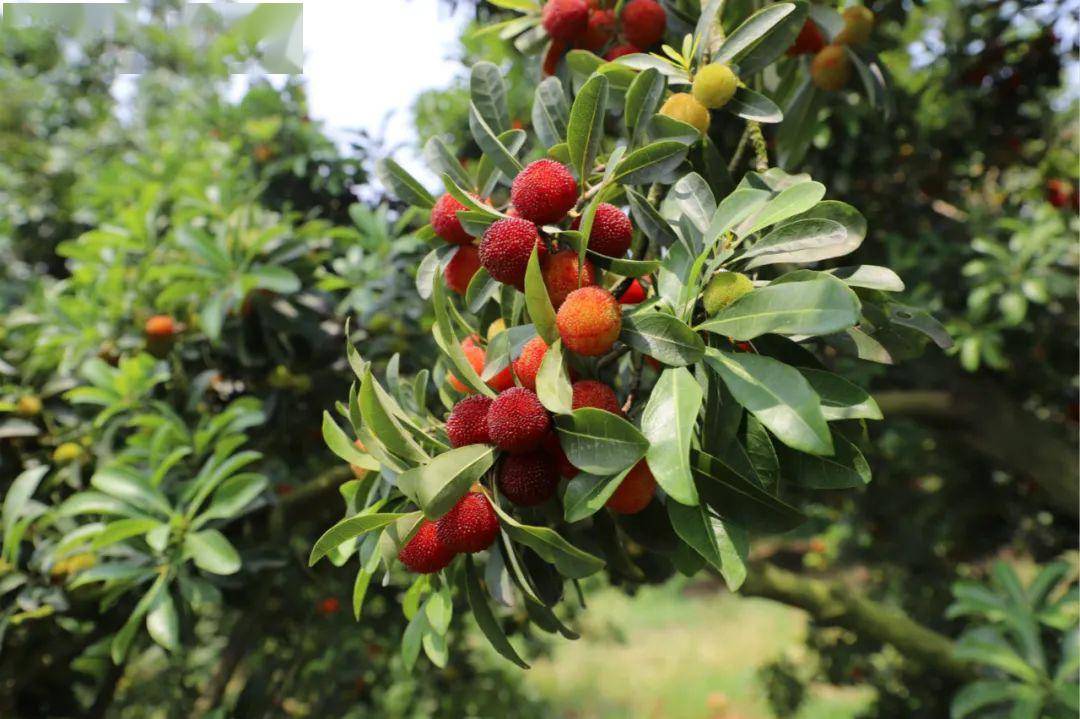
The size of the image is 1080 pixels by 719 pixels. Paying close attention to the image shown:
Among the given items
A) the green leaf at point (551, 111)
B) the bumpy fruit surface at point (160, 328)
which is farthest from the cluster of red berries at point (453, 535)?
the bumpy fruit surface at point (160, 328)

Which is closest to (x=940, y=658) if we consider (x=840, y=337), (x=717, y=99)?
A: (x=840, y=337)

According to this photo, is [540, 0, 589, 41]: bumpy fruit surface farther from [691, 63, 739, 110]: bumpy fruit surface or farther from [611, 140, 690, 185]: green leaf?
[611, 140, 690, 185]: green leaf

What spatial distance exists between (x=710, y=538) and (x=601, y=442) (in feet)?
0.42

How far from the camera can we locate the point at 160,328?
157 centimetres

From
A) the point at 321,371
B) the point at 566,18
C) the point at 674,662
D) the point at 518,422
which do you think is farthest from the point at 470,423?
the point at 674,662

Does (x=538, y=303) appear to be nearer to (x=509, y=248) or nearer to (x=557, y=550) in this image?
(x=509, y=248)

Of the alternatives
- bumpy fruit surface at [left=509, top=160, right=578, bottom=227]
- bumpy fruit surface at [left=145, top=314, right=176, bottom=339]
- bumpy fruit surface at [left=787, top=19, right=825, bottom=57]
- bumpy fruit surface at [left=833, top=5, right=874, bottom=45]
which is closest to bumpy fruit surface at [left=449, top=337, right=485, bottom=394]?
bumpy fruit surface at [left=509, top=160, right=578, bottom=227]

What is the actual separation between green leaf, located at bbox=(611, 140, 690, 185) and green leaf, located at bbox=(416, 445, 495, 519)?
1.00ft

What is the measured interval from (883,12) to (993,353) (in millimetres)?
905

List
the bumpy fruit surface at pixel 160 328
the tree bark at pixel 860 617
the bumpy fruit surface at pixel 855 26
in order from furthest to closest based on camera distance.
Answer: the tree bark at pixel 860 617
the bumpy fruit surface at pixel 160 328
the bumpy fruit surface at pixel 855 26

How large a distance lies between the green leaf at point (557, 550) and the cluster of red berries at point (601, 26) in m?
0.69

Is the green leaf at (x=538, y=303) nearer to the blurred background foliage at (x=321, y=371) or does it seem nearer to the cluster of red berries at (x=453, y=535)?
the cluster of red berries at (x=453, y=535)

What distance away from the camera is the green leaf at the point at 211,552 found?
1.09 metres

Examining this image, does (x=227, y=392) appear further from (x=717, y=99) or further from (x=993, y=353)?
(x=993, y=353)
